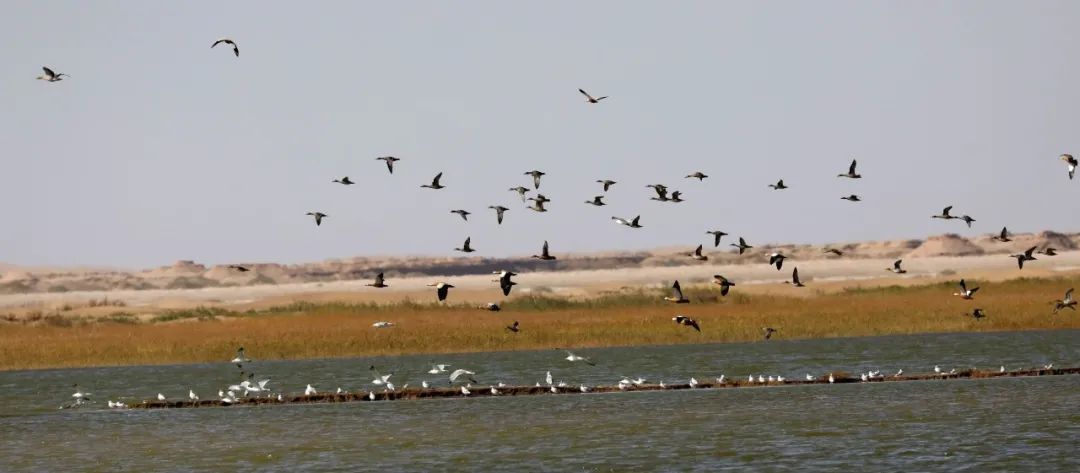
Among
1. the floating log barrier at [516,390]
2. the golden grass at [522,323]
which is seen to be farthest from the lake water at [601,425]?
the golden grass at [522,323]

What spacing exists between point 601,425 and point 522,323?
2966 centimetres

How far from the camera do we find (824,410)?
144 feet

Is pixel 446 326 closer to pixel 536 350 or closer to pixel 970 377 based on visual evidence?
pixel 536 350

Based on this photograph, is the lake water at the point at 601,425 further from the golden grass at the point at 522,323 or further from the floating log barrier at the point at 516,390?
the golden grass at the point at 522,323

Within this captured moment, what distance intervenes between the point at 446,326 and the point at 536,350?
17.0ft

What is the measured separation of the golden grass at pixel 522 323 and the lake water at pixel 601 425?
457 cm

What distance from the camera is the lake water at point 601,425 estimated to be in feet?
117

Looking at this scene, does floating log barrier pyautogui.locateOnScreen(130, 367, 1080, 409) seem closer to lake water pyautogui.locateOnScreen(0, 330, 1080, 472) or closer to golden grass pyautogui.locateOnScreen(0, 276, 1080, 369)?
lake water pyautogui.locateOnScreen(0, 330, 1080, 472)

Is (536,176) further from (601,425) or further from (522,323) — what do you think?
(522,323)

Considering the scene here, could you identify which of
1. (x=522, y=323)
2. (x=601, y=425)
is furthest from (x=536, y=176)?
(x=522, y=323)

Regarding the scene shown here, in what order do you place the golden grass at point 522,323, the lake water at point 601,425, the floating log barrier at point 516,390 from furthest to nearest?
the golden grass at point 522,323 < the floating log barrier at point 516,390 < the lake water at point 601,425

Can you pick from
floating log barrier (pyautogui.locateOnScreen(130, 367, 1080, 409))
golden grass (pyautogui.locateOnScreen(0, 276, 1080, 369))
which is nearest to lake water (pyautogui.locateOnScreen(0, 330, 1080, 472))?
floating log barrier (pyautogui.locateOnScreen(130, 367, 1080, 409))

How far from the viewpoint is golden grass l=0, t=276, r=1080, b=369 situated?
65.0 m

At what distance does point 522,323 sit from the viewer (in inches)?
2810
